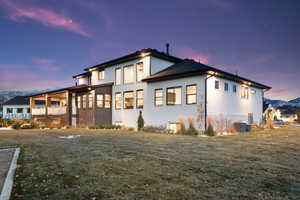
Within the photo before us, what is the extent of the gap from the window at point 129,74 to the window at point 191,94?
6.29 metres

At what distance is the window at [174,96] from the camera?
50.3 ft

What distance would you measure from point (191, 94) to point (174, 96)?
1.67m

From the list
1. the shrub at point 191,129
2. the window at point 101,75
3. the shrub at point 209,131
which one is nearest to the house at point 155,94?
the window at point 101,75

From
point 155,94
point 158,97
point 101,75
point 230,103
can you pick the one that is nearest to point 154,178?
point 158,97

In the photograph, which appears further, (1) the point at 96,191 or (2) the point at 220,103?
(2) the point at 220,103

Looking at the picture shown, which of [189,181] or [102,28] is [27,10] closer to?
[102,28]

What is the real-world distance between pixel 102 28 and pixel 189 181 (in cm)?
1986

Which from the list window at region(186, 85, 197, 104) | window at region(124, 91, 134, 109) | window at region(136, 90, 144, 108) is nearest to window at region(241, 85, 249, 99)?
window at region(186, 85, 197, 104)

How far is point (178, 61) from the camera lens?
63.9 ft

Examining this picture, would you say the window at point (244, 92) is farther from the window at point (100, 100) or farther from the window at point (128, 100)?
the window at point (100, 100)

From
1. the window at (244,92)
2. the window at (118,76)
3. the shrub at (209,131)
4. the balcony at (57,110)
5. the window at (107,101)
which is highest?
the window at (118,76)

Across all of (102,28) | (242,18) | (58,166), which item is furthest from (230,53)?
Answer: (58,166)

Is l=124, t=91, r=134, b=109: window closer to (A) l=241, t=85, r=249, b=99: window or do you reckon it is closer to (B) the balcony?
(B) the balcony

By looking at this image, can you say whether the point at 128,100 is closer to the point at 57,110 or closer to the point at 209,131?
the point at 57,110
